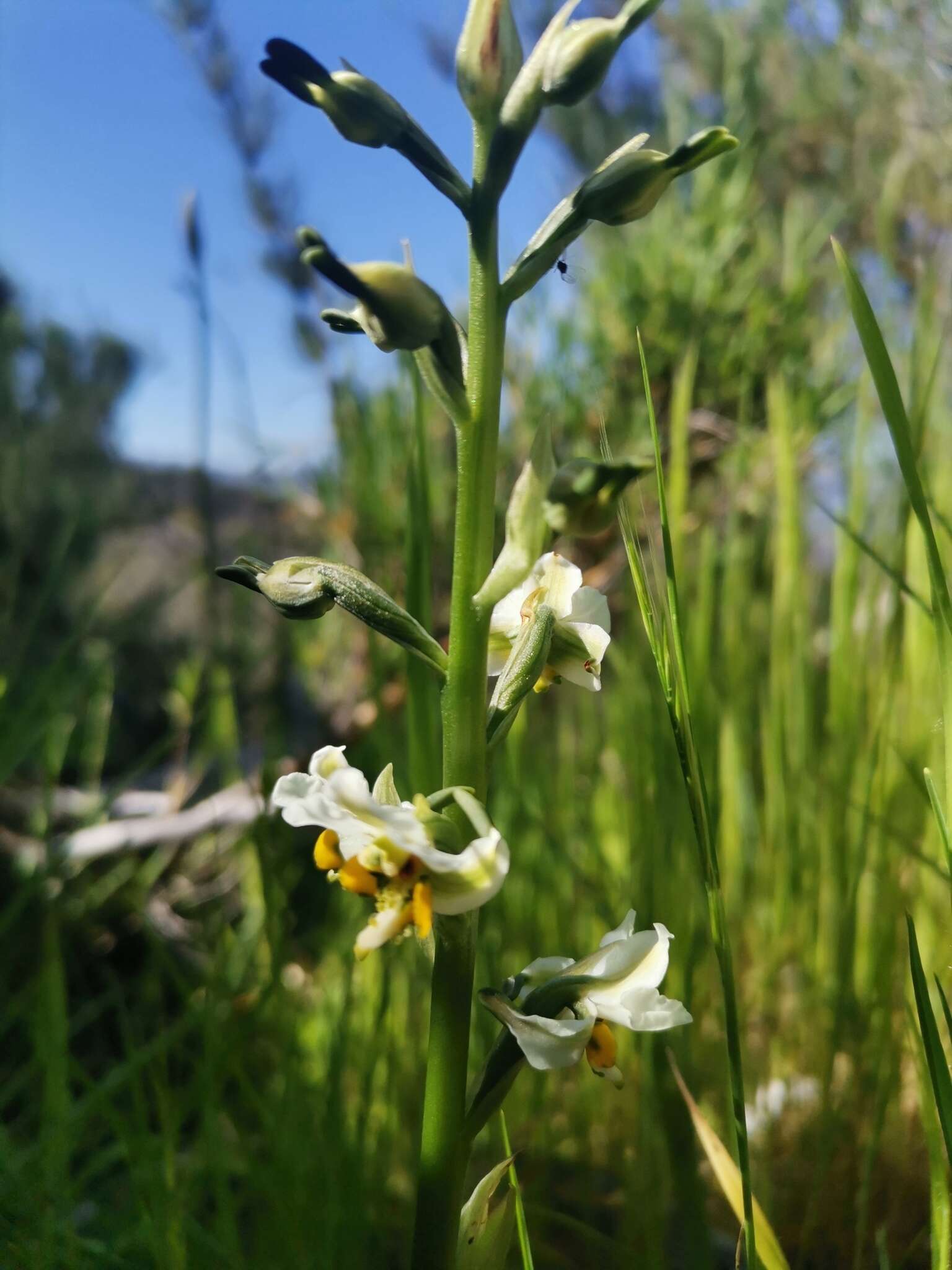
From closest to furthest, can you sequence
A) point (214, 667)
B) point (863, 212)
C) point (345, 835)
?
point (345, 835) → point (214, 667) → point (863, 212)

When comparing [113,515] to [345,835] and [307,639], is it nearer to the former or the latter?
[307,639]

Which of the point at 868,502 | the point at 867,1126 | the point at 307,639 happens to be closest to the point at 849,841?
the point at 867,1126

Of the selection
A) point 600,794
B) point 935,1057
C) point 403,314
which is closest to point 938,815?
point 935,1057

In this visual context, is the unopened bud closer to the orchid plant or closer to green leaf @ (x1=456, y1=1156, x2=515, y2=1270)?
the orchid plant

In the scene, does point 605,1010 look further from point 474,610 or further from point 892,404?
point 892,404

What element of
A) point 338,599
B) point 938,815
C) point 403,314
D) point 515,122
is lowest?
point 938,815
